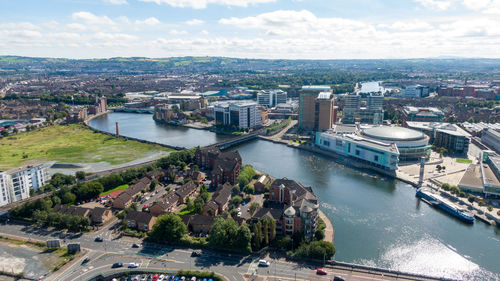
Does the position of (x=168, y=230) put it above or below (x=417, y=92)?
below

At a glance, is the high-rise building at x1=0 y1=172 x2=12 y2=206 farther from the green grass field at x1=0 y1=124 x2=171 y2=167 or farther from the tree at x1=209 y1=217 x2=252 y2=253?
the tree at x1=209 y1=217 x2=252 y2=253

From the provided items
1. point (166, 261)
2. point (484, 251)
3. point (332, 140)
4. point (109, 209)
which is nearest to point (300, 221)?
point (166, 261)

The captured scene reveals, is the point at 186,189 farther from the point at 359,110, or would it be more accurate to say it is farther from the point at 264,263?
the point at 359,110

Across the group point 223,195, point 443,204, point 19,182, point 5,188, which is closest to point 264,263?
point 223,195

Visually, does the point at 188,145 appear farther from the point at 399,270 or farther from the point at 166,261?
the point at 399,270

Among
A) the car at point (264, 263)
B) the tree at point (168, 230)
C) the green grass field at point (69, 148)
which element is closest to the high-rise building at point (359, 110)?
the green grass field at point (69, 148)

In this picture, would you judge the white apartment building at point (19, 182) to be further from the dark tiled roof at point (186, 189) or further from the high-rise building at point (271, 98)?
the high-rise building at point (271, 98)
